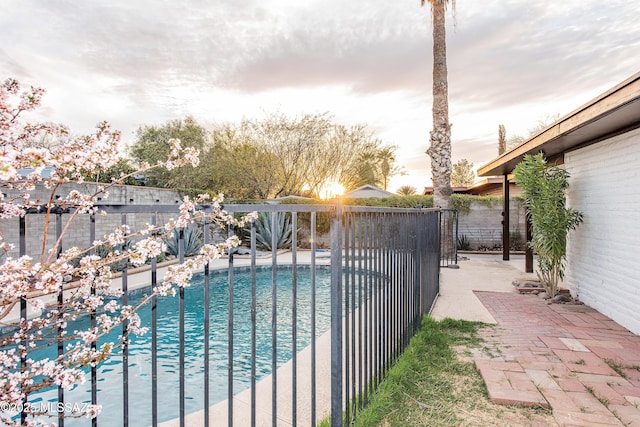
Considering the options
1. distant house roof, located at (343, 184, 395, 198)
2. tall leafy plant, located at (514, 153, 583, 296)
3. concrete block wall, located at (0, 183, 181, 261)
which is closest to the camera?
tall leafy plant, located at (514, 153, 583, 296)

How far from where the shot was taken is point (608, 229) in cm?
452

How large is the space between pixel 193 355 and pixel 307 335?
149cm

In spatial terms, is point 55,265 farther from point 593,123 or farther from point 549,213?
point 549,213

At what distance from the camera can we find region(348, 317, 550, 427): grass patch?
7.50 ft

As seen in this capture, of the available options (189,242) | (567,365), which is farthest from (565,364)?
(189,242)

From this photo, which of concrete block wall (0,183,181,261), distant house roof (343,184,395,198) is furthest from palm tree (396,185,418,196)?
concrete block wall (0,183,181,261)

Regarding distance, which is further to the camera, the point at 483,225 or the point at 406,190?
the point at 406,190

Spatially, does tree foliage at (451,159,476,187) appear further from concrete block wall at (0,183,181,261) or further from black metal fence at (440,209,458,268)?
concrete block wall at (0,183,181,261)

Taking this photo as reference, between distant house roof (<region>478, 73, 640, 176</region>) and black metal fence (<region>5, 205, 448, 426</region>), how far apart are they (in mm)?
1833

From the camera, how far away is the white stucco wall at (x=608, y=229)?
3939mm

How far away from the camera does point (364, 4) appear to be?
7785 mm

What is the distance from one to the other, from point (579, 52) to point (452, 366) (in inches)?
345

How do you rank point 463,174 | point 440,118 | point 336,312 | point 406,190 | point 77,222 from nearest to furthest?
point 336,312, point 77,222, point 440,118, point 406,190, point 463,174

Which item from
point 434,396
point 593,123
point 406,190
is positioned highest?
point 406,190
